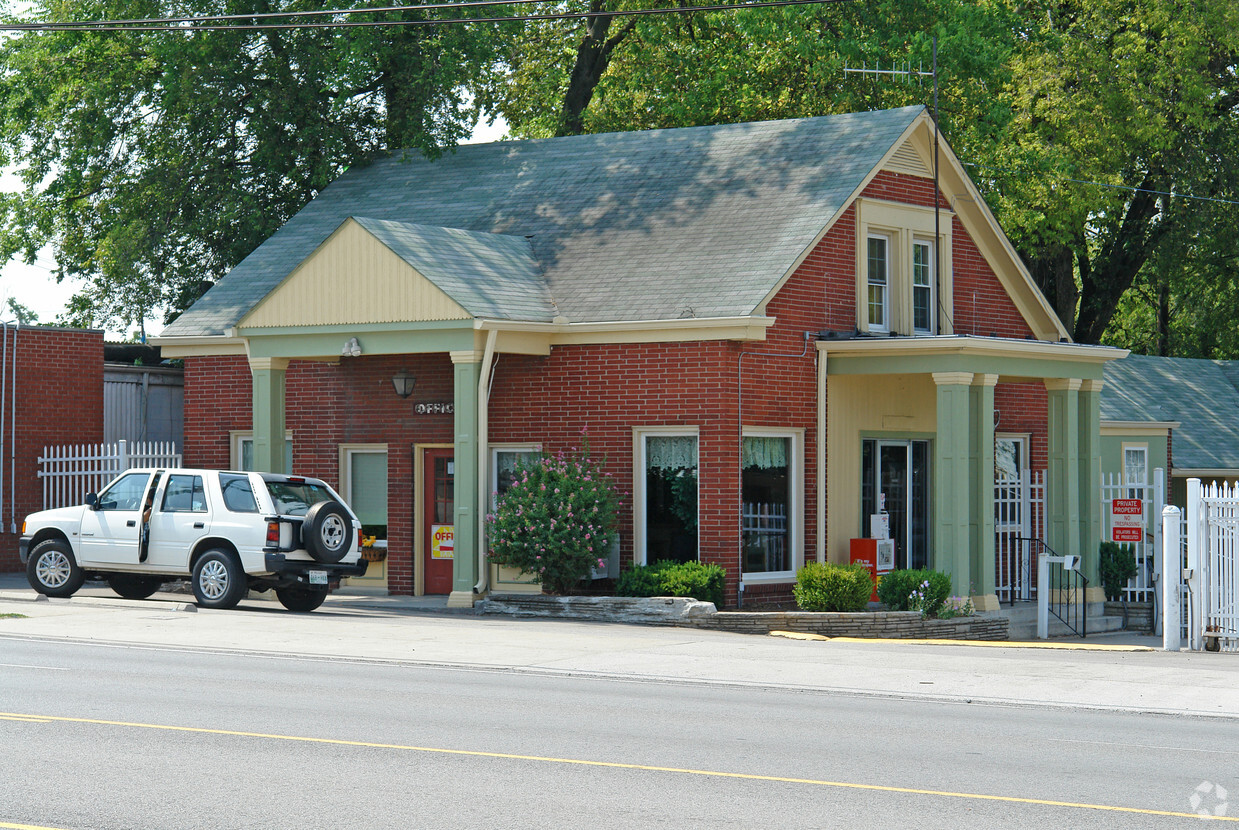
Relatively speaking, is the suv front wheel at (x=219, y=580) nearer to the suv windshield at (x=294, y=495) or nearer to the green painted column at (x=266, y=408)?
the suv windshield at (x=294, y=495)

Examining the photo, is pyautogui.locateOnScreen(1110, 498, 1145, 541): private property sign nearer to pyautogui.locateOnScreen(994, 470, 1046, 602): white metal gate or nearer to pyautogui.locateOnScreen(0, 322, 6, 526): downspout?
pyautogui.locateOnScreen(994, 470, 1046, 602): white metal gate

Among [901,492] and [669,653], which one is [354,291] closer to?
[669,653]

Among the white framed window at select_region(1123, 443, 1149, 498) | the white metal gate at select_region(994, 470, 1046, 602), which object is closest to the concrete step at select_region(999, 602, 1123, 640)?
the white metal gate at select_region(994, 470, 1046, 602)

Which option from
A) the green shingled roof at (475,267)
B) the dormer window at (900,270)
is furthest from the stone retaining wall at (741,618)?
the dormer window at (900,270)

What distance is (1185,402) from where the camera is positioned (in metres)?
34.5

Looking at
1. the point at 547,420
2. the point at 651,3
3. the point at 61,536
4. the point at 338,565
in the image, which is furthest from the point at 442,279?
the point at 651,3

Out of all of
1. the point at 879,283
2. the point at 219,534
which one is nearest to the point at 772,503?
the point at 879,283

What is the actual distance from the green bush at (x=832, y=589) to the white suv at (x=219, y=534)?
580 centimetres

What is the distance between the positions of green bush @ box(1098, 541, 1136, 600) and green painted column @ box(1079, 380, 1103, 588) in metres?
1.67

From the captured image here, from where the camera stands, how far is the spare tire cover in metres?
19.9

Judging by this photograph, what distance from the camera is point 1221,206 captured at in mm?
38125

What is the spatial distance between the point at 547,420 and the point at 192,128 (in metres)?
11.4

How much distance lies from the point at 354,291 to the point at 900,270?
810 centimetres

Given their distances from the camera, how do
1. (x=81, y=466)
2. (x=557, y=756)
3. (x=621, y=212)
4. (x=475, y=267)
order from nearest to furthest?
1. (x=557, y=756)
2. (x=475, y=267)
3. (x=621, y=212)
4. (x=81, y=466)
